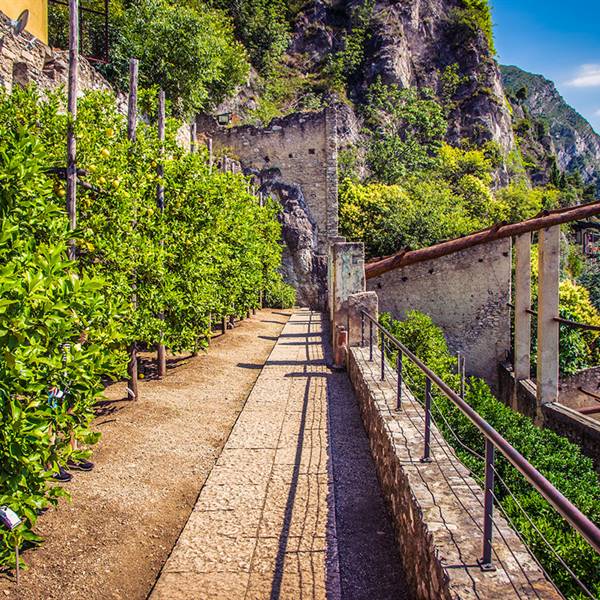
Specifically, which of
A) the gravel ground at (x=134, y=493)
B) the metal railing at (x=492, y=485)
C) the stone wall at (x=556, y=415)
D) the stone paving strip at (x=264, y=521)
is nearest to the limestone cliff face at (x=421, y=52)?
the stone wall at (x=556, y=415)

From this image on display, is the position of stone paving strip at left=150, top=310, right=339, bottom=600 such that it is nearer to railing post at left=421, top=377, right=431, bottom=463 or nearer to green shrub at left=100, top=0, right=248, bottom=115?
railing post at left=421, top=377, right=431, bottom=463

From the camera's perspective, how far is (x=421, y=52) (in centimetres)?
4919

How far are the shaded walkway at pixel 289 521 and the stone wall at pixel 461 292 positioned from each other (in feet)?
26.0

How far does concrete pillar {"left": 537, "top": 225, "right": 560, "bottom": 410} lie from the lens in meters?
12.4

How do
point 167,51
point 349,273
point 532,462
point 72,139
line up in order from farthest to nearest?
1. point 167,51
2. point 349,273
3. point 532,462
4. point 72,139

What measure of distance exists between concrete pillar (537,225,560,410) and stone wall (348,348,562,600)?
813cm

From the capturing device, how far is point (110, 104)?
7.00m

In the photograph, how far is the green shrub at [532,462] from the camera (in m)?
4.83

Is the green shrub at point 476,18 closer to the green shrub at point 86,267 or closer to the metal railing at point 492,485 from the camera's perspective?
the green shrub at point 86,267

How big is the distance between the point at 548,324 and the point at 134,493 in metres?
10.4

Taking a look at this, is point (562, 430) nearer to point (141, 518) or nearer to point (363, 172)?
point (141, 518)

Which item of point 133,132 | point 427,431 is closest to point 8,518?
point 427,431

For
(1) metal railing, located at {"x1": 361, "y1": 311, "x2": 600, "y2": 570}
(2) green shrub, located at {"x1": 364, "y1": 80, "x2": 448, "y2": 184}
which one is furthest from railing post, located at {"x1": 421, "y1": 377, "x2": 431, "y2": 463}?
(2) green shrub, located at {"x1": 364, "y1": 80, "x2": 448, "y2": 184}

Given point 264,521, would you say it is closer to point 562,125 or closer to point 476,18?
point 476,18
